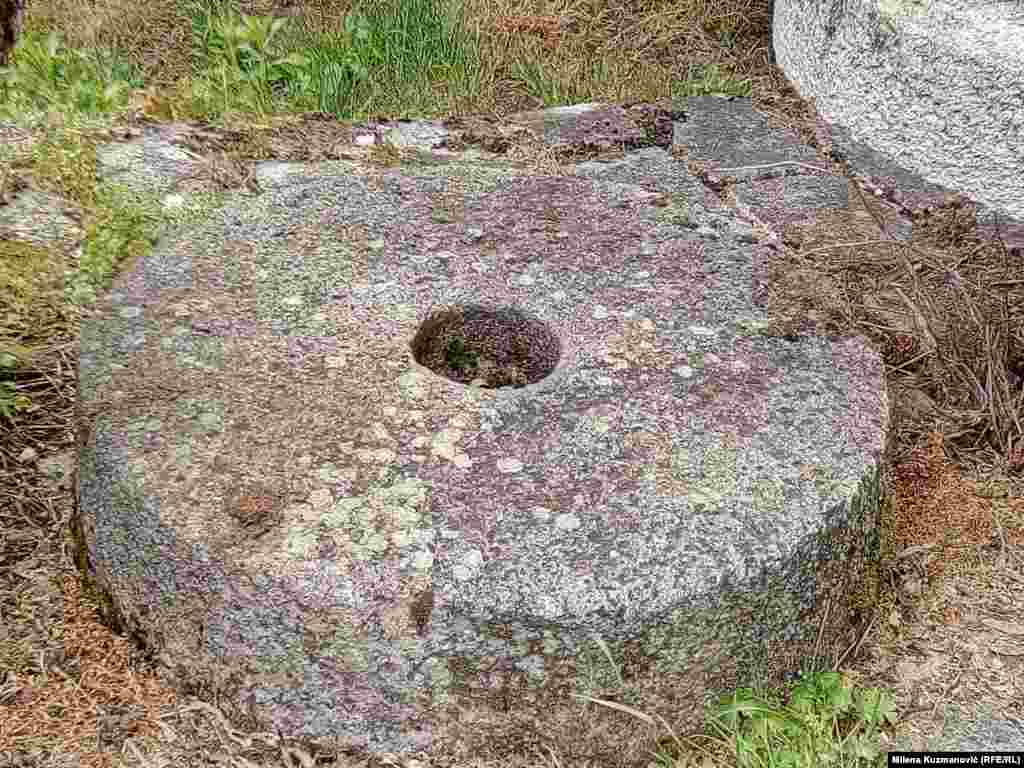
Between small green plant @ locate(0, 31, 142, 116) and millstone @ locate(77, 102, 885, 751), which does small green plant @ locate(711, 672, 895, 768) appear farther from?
small green plant @ locate(0, 31, 142, 116)

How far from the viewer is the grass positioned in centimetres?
191

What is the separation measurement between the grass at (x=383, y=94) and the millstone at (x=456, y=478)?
15 cm

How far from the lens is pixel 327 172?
2689 mm

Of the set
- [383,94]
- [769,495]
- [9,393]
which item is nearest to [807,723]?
[769,495]

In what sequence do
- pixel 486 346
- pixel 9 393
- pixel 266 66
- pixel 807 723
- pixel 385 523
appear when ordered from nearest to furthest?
pixel 385 523 < pixel 807 723 < pixel 486 346 < pixel 9 393 < pixel 266 66

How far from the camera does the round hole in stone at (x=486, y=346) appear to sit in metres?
2.18

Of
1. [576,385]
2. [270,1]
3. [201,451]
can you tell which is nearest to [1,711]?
[201,451]

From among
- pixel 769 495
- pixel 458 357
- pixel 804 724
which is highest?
pixel 769 495

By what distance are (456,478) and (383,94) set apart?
2196 mm

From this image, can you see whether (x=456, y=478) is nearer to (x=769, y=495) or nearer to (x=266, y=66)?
(x=769, y=495)

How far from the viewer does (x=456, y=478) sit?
5.93 feet

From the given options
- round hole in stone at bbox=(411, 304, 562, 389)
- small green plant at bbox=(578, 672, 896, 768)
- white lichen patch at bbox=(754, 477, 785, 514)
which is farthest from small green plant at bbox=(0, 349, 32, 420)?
white lichen patch at bbox=(754, 477, 785, 514)

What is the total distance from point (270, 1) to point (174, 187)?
181 centimetres

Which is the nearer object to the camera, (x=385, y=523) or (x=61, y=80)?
(x=385, y=523)
